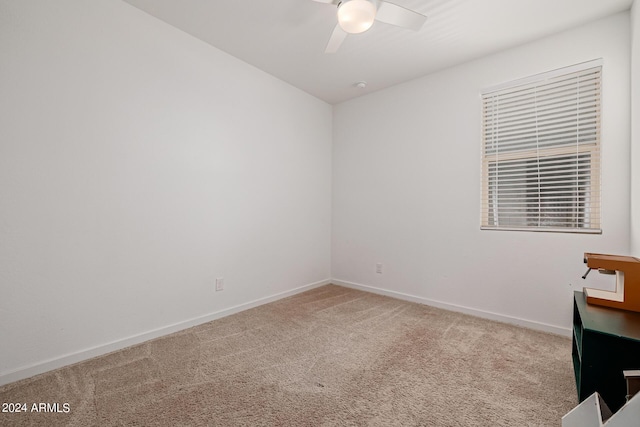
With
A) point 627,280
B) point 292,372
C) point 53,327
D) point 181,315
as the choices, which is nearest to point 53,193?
point 53,327

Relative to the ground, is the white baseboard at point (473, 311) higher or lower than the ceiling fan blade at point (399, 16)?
lower

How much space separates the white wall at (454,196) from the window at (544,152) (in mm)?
85

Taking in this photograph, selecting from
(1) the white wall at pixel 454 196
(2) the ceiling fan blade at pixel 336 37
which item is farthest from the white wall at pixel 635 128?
(2) the ceiling fan blade at pixel 336 37

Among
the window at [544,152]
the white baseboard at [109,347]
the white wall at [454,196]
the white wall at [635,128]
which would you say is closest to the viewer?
the white baseboard at [109,347]

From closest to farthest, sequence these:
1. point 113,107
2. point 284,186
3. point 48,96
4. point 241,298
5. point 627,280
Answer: point 627,280 < point 48,96 < point 113,107 < point 241,298 < point 284,186

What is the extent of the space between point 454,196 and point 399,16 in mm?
1778

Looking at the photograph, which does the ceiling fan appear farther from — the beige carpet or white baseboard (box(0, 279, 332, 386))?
white baseboard (box(0, 279, 332, 386))

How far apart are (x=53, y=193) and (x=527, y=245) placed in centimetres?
369

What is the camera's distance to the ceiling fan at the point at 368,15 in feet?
5.52

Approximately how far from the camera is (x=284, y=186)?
333cm

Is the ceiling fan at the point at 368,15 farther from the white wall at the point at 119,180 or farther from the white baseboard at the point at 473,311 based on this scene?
the white baseboard at the point at 473,311

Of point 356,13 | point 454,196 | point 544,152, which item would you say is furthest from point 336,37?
point 544,152

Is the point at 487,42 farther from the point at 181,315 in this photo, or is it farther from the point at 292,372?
the point at 181,315

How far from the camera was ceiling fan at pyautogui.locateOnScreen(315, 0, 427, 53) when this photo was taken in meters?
1.68
